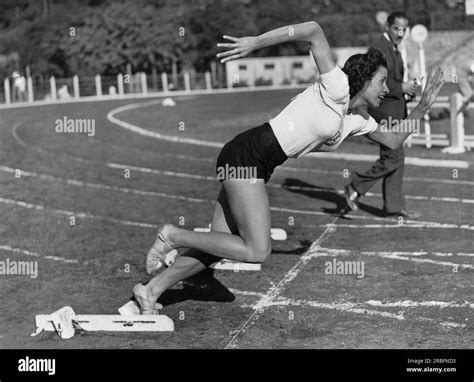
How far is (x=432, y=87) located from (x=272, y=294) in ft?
6.86

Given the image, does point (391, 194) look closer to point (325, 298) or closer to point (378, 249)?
point (378, 249)

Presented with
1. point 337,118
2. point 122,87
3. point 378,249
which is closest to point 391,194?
point 378,249

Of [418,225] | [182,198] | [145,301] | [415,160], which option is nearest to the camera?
[145,301]

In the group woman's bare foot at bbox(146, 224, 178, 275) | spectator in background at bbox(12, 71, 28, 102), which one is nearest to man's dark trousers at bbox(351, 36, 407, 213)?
woman's bare foot at bbox(146, 224, 178, 275)

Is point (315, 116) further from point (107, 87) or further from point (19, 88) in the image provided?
point (107, 87)

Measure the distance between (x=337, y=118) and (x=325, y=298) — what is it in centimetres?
167

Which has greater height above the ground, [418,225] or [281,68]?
[281,68]

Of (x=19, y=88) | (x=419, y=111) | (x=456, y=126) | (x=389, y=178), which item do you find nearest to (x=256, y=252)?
(x=419, y=111)

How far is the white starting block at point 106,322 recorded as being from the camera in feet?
18.9

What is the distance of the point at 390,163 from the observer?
965 cm

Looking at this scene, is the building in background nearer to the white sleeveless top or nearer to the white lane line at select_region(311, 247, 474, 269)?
the white lane line at select_region(311, 247, 474, 269)

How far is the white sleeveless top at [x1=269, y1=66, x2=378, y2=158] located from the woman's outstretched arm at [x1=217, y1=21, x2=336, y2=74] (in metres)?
0.15

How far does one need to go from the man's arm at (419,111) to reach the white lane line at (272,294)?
4.68 feet
